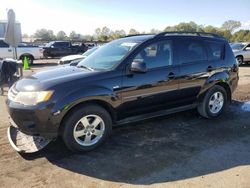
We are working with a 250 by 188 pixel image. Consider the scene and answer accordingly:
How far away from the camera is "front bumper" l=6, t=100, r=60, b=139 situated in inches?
172

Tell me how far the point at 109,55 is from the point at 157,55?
88cm

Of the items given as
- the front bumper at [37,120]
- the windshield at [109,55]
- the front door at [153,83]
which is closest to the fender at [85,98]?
the front bumper at [37,120]

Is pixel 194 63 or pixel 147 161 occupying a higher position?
pixel 194 63

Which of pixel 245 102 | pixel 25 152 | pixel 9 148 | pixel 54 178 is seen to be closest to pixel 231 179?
pixel 54 178

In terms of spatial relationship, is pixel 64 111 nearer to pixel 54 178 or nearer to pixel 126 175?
pixel 54 178

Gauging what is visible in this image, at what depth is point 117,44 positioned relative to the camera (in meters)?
5.91

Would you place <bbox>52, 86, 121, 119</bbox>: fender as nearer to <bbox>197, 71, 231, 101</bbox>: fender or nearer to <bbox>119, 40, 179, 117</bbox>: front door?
<bbox>119, 40, 179, 117</bbox>: front door

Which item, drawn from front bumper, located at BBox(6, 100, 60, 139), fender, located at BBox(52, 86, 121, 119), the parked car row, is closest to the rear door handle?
fender, located at BBox(52, 86, 121, 119)

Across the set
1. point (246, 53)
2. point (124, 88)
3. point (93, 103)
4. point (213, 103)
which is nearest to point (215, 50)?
point (213, 103)

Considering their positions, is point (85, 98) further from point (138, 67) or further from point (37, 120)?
point (138, 67)

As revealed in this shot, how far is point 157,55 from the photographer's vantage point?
5.57m

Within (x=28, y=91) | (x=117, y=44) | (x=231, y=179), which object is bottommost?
(x=231, y=179)

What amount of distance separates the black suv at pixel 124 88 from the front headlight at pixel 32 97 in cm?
1

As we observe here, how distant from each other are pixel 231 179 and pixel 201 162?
55cm
